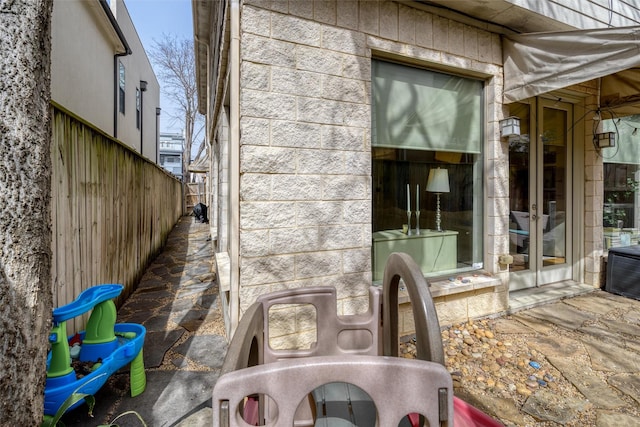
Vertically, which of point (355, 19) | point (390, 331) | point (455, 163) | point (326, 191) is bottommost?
point (390, 331)

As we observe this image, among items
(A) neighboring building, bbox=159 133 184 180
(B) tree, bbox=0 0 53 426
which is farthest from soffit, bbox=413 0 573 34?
(A) neighboring building, bbox=159 133 184 180

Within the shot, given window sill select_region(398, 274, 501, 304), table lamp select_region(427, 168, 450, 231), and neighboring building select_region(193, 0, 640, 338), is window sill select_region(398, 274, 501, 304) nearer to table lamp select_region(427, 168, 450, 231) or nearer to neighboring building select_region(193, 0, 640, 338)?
neighboring building select_region(193, 0, 640, 338)

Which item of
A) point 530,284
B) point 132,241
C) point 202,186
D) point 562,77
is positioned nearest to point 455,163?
point 562,77

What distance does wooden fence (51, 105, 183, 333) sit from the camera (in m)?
2.38

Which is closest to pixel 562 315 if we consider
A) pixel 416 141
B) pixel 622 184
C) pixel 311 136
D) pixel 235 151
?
pixel 416 141

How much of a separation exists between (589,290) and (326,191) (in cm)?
444

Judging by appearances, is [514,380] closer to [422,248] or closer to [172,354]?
[422,248]

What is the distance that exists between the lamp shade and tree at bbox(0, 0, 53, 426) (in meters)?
3.27

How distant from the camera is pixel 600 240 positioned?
15.4ft

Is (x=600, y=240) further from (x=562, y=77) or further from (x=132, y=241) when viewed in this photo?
(x=132, y=241)

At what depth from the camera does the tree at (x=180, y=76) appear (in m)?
20.3

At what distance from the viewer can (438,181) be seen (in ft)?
11.8

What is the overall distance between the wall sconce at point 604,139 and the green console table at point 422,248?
276 centimetres

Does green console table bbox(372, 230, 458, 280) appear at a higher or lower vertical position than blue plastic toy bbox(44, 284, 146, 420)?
higher
